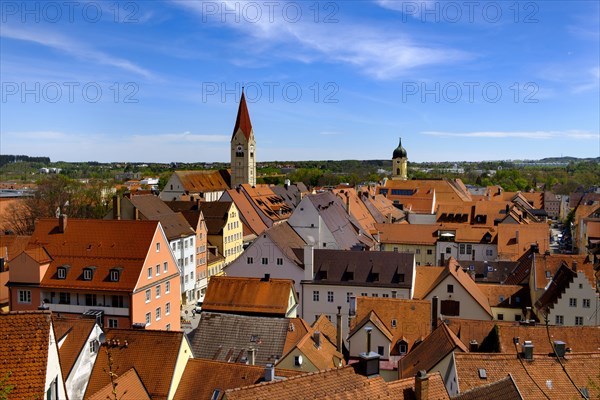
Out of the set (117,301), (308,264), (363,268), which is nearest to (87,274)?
(117,301)

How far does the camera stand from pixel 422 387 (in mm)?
12773

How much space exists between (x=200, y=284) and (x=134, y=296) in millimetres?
17983

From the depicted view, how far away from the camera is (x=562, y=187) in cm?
14012

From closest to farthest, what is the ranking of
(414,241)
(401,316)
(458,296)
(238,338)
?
(238,338) → (401,316) → (458,296) → (414,241)

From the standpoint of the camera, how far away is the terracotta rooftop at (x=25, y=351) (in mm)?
7410

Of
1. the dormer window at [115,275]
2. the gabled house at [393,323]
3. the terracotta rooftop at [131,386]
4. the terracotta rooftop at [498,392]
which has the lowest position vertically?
the gabled house at [393,323]

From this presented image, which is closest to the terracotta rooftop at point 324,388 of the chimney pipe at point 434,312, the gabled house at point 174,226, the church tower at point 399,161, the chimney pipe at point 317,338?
the chimney pipe at point 317,338

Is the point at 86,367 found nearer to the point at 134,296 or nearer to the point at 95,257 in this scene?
the point at 134,296

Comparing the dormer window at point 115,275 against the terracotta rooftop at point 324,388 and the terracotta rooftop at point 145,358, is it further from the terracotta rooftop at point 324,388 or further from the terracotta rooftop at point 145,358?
the terracotta rooftop at point 324,388

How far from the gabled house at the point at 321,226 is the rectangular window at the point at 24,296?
59.6 ft

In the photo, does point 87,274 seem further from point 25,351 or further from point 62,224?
point 25,351

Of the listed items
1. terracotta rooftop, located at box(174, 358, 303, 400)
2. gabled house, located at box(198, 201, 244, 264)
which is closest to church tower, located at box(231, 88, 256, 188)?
gabled house, located at box(198, 201, 244, 264)

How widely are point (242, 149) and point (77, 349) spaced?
246 feet

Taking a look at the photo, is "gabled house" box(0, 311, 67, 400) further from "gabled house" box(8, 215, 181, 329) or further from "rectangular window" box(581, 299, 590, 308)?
"rectangular window" box(581, 299, 590, 308)
